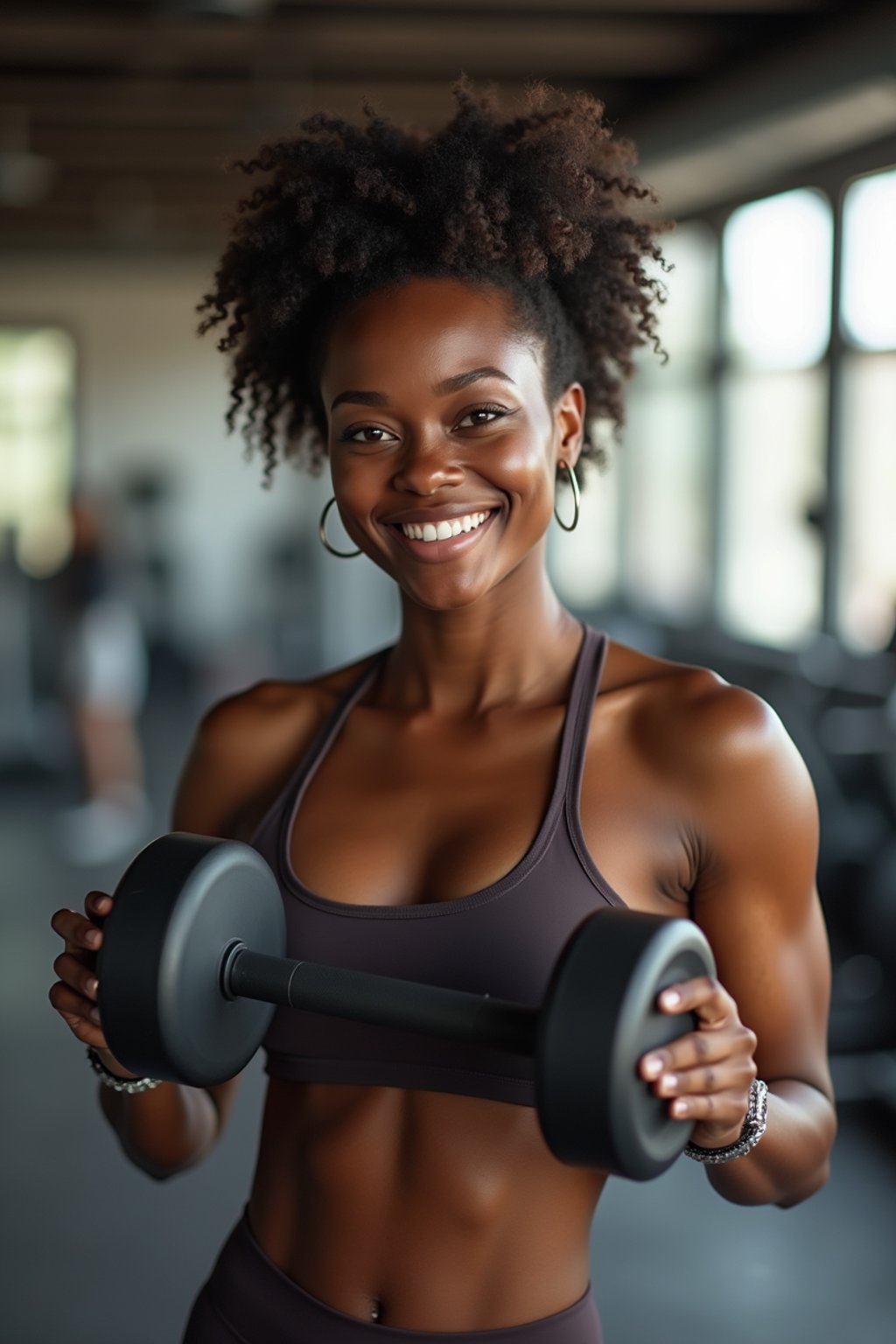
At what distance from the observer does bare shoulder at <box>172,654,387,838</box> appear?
3.92 feet

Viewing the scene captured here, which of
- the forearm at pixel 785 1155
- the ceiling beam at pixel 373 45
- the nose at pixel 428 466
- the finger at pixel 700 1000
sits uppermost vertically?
the ceiling beam at pixel 373 45

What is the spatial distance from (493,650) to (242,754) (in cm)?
23

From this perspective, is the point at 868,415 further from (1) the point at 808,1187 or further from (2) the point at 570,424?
(1) the point at 808,1187

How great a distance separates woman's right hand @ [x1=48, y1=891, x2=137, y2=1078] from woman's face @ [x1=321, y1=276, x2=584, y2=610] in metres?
0.33

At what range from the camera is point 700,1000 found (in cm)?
81

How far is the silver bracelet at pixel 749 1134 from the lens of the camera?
0.97m

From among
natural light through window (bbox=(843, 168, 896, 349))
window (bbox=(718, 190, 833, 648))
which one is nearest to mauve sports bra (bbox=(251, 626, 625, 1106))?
natural light through window (bbox=(843, 168, 896, 349))

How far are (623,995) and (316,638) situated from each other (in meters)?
7.89

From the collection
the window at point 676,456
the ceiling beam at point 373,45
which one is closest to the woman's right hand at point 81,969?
the ceiling beam at point 373,45

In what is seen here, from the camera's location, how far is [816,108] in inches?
152

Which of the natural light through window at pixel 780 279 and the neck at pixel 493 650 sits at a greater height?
the natural light through window at pixel 780 279

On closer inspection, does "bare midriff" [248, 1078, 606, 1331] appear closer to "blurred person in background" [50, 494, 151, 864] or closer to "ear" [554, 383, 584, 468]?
"ear" [554, 383, 584, 468]

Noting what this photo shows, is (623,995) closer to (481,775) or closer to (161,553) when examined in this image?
(481,775)

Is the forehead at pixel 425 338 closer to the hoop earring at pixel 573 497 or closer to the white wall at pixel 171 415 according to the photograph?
the hoop earring at pixel 573 497
